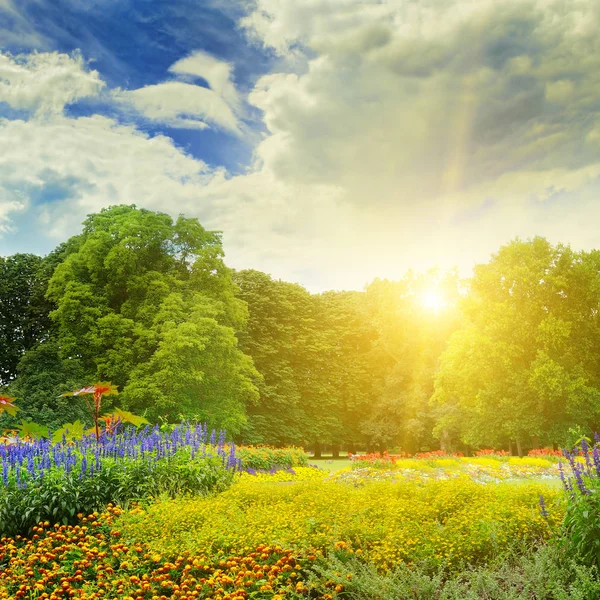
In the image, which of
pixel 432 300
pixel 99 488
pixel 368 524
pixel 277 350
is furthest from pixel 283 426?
pixel 368 524

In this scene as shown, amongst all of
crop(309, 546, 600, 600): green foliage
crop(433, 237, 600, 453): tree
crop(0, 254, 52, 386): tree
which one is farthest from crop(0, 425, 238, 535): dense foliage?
crop(0, 254, 52, 386): tree

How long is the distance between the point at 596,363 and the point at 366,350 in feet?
54.0

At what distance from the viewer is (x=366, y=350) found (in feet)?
136

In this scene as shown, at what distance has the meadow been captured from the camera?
567 cm

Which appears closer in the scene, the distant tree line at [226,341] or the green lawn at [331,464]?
the green lawn at [331,464]

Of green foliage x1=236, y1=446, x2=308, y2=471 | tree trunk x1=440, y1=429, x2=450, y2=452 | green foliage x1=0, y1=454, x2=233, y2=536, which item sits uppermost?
green foliage x1=0, y1=454, x2=233, y2=536

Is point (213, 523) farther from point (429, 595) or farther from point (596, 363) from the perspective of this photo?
point (596, 363)

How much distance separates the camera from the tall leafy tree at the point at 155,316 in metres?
23.2

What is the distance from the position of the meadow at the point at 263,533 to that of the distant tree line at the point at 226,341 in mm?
13933

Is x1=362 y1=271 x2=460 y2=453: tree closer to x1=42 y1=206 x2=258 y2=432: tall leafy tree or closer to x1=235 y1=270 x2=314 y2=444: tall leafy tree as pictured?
x1=235 y1=270 x2=314 y2=444: tall leafy tree

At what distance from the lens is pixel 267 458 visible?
17.8 meters

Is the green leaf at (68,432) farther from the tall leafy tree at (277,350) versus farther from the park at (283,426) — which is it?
the tall leafy tree at (277,350)

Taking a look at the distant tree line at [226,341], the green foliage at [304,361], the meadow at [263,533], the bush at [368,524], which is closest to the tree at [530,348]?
the distant tree line at [226,341]

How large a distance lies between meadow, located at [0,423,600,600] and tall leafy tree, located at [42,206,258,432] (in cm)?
1346
